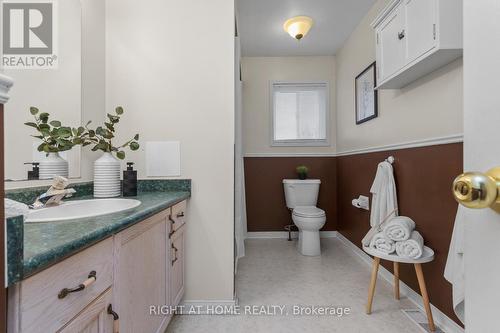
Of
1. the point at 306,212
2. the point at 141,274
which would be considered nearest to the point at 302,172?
the point at 306,212

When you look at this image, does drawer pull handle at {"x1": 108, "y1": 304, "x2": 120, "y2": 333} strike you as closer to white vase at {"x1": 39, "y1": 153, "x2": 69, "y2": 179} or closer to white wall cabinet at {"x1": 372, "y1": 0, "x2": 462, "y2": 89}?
white vase at {"x1": 39, "y1": 153, "x2": 69, "y2": 179}

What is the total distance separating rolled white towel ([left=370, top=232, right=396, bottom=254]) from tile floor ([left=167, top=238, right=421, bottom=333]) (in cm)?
45

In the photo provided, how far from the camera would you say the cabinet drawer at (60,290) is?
49 centimetres

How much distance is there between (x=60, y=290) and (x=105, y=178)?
97 cm

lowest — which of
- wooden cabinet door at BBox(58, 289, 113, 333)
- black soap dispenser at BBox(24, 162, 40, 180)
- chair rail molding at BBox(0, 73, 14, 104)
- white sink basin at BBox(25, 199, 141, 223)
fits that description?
wooden cabinet door at BBox(58, 289, 113, 333)

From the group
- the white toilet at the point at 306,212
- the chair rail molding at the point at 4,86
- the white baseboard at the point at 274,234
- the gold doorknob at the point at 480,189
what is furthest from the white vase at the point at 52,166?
the white baseboard at the point at 274,234

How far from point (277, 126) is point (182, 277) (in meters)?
2.38

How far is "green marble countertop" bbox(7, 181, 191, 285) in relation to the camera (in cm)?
42

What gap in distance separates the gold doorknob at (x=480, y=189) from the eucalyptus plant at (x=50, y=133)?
1.52 meters

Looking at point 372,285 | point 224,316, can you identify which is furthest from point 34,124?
point 372,285

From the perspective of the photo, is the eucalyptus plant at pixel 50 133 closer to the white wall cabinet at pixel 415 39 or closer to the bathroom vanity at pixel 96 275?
the bathroom vanity at pixel 96 275

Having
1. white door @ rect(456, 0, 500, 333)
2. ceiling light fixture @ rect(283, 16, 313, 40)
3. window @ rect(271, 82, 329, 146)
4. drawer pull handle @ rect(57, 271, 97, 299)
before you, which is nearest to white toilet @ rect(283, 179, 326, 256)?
window @ rect(271, 82, 329, 146)

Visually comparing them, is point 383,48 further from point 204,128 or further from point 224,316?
point 224,316

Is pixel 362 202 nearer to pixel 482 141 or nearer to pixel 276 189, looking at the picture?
pixel 276 189
